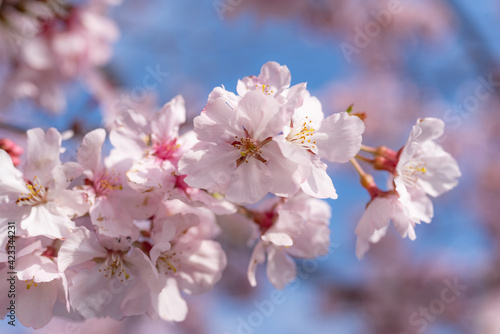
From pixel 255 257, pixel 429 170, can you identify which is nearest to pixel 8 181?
pixel 255 257

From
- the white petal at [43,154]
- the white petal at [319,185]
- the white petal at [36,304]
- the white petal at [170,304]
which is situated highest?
the white petal at [319,185]

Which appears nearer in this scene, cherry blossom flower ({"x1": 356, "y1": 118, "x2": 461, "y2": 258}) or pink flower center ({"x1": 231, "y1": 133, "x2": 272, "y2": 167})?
pink flower center ({"x1": 231, "y1": 133, "x2": 272, "y2": 167})

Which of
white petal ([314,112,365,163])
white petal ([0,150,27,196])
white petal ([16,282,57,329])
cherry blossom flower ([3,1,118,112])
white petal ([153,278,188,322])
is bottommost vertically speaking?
cherry blossom flower ([3,1,118,112])

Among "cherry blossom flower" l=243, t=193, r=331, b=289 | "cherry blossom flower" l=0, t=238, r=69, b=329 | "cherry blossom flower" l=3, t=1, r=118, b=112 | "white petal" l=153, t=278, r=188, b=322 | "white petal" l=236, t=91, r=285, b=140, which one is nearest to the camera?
"white petal" l=236, t=91, r=285, b=140

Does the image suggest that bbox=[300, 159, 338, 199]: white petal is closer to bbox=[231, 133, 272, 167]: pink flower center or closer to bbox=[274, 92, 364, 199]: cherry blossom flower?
bbox=[274, 92, 364, 199]: cherry blossom flower

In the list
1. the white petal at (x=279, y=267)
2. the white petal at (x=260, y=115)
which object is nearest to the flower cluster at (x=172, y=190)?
the white petal at (x=260, y=115)

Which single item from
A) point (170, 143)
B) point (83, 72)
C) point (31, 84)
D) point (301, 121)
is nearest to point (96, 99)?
point (83, 72)

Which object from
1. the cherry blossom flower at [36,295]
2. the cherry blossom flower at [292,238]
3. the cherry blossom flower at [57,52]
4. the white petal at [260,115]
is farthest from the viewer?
the cherry blossom flower at [57,52]

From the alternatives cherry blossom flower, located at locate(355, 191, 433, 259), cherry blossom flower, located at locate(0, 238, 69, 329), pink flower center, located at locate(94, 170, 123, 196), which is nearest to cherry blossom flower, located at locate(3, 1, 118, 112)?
pink flower center, located at locate(94, 170, 123, 196)

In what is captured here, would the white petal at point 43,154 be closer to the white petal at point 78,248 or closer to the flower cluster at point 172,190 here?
the flower cluster at point 172,190
